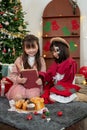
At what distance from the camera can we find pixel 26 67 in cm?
215

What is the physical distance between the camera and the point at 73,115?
172cm

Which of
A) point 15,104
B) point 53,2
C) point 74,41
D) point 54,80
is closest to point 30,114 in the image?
point 15,104

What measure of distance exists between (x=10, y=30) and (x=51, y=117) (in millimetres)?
1857

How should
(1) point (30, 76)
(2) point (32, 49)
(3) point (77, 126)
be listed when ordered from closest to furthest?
(3) point (77, 126) → (1) point (30, 76) → (2) point (32, 49)

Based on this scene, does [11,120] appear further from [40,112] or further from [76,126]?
[76,126]

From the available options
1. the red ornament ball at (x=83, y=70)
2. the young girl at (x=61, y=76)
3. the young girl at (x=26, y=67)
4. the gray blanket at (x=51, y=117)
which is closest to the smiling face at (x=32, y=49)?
the young girl at (x=26, y=67)

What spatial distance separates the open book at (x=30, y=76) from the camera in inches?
78.4

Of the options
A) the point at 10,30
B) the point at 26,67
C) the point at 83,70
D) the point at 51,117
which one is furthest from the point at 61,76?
the point at 83,70

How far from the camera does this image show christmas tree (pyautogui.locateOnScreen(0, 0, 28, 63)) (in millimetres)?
3135

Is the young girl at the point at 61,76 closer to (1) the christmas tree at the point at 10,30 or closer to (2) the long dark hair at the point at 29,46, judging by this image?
(2) the long dark hair at the point at 29,46

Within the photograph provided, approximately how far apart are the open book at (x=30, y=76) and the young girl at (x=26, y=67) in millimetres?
30

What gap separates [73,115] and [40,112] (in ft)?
0.85

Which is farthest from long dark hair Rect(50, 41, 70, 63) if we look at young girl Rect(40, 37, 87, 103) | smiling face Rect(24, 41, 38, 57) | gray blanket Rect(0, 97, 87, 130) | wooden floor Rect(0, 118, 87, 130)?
wooden floor Rect(0, 118, 87, 130)

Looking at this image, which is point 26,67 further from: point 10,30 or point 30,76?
point 10,30
